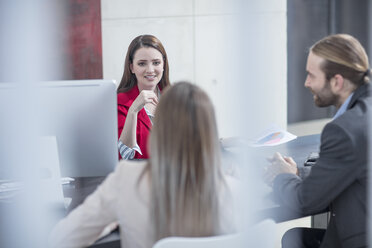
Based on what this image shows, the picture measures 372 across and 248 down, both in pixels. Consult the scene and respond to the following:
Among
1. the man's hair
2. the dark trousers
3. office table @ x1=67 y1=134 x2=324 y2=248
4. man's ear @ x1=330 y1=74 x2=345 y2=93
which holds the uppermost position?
the man's hair

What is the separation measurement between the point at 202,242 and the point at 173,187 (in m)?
0.13

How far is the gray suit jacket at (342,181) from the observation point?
1.21 meters

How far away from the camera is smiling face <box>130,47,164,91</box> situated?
2.22 m

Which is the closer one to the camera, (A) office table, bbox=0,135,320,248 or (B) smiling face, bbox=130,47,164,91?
(A) office table, bbox=0,135,320,248

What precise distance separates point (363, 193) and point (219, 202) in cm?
50

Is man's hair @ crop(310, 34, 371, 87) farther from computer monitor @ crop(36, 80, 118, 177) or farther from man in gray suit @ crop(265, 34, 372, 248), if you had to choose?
computer monitor @ crop(36, 80, 118, 177)

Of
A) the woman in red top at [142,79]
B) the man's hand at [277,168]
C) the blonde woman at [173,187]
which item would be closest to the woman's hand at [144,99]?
the woman in red top at [142,79]

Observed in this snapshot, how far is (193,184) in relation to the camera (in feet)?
3.13

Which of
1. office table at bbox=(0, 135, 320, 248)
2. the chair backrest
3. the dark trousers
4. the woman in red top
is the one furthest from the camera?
the woman in red top

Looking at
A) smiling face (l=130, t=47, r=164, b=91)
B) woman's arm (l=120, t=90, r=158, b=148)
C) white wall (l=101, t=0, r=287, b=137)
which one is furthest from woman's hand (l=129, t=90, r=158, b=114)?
white wall (l=101, t=0, r=287, b=137)

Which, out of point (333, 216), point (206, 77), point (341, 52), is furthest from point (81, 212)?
point (206, 77)

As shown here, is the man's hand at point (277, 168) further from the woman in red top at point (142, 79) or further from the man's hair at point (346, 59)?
the woman in red top at point (142, 79)

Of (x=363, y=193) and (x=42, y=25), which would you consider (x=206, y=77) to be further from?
(x=42, y=25)

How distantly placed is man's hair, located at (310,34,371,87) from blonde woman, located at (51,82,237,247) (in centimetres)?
57
